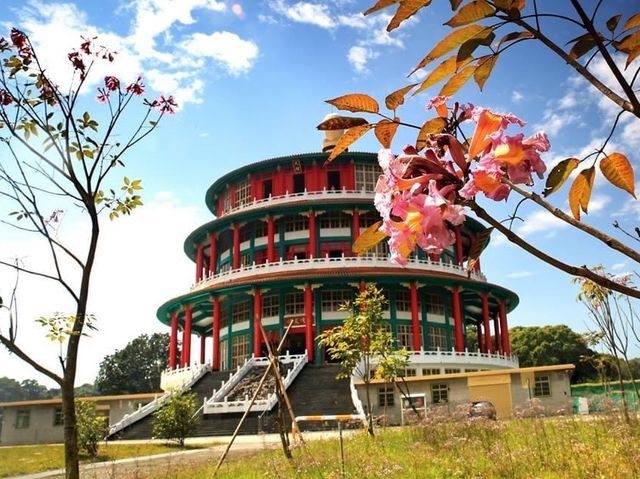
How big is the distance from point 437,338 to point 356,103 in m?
33.7

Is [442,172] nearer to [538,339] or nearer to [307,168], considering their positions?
[307,168]

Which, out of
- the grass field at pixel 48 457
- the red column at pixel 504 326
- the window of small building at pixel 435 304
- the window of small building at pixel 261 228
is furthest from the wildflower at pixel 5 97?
the red column at pixel 504 326

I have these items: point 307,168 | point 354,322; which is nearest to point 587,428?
point 354,322

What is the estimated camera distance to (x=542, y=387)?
71.8 ft

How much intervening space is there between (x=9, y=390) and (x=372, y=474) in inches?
4080

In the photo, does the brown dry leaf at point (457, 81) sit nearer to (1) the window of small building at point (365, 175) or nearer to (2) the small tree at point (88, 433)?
(2) the small tree at point (88, 433)

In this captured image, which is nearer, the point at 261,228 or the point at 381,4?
the point at 381,4

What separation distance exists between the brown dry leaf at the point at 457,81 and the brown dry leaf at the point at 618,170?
0.39 m

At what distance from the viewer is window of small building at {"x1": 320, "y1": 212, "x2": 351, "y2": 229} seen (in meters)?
36.5

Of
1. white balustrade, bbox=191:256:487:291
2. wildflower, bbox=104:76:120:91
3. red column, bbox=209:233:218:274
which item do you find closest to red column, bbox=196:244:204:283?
red column, bbox=209:233:218:274

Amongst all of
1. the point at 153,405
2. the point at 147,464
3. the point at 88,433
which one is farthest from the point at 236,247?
the point at 147,464

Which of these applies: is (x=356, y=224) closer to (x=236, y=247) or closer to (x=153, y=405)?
(x=236, y=247)

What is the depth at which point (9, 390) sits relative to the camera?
9425 cm

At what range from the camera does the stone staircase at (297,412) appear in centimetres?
2198
